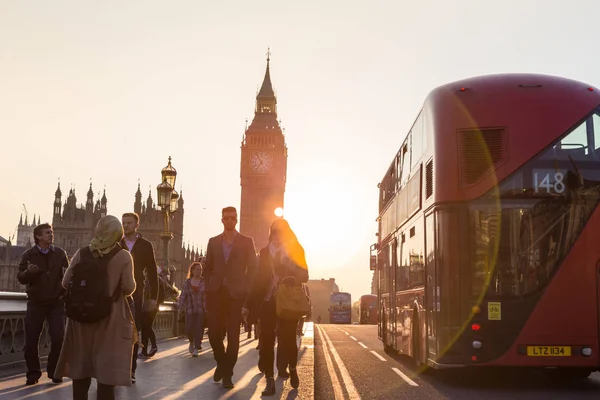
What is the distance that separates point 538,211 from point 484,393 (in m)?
2.39

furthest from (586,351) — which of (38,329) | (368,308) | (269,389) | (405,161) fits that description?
(368,308)

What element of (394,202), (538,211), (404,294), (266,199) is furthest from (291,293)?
(266,199)

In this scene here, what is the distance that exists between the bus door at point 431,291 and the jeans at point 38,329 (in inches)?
186

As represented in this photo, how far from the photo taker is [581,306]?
31.7ft

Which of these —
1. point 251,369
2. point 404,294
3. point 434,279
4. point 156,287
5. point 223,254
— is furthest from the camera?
point 404,294

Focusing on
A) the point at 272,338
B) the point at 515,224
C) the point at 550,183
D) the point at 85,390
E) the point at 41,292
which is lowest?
the point at 85,390

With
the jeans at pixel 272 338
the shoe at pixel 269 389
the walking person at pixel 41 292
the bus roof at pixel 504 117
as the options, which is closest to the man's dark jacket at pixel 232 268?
the jeans at pixel 272 338

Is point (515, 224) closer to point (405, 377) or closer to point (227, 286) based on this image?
point (405, 377)

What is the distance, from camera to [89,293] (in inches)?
215

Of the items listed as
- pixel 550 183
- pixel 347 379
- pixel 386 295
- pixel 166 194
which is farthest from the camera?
pixel 166 194

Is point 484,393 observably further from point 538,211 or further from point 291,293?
point 291,293

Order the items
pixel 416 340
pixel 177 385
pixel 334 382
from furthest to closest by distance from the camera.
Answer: pixel 416 340 → pixel 334 382 → pixel 177 385

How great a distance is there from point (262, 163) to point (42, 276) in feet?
395

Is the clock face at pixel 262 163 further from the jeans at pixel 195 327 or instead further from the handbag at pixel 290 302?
the handbag at pixel 290 302
